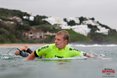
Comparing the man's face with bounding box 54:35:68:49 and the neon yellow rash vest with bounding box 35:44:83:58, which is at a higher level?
the man's face with bounding box 54:35:68:49

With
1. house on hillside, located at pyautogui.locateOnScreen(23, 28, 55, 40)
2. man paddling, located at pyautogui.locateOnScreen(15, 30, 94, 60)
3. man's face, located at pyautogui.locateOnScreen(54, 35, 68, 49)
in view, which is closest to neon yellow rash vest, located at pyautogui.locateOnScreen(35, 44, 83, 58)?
man paddling, located at pyautogui.locateOnScreen(15, 30, 94, 60)

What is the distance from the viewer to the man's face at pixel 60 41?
16.0 meters

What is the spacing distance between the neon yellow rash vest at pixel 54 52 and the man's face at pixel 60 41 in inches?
10.3

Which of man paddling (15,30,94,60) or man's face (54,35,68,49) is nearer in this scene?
man's face (54,35,68,49)

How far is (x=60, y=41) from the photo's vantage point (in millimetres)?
16203

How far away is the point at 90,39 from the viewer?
151 metres

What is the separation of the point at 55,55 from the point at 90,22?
165 meters

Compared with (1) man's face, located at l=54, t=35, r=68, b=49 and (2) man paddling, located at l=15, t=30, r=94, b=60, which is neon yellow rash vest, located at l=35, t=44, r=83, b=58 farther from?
(1) man's face, located at l=54, t=35, r=68, b=49

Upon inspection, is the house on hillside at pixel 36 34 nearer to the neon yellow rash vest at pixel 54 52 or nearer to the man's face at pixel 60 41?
the neon yellow rash vest at pixel 54 52

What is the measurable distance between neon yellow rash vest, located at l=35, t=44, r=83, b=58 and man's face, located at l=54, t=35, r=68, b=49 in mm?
262

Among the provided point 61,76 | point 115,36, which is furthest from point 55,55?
point 115,36

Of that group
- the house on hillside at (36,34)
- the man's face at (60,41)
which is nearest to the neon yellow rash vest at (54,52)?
the man's face at (60,41)

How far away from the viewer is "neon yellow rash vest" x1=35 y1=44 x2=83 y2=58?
1651 centimetres

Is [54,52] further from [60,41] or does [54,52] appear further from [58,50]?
[60,41]
